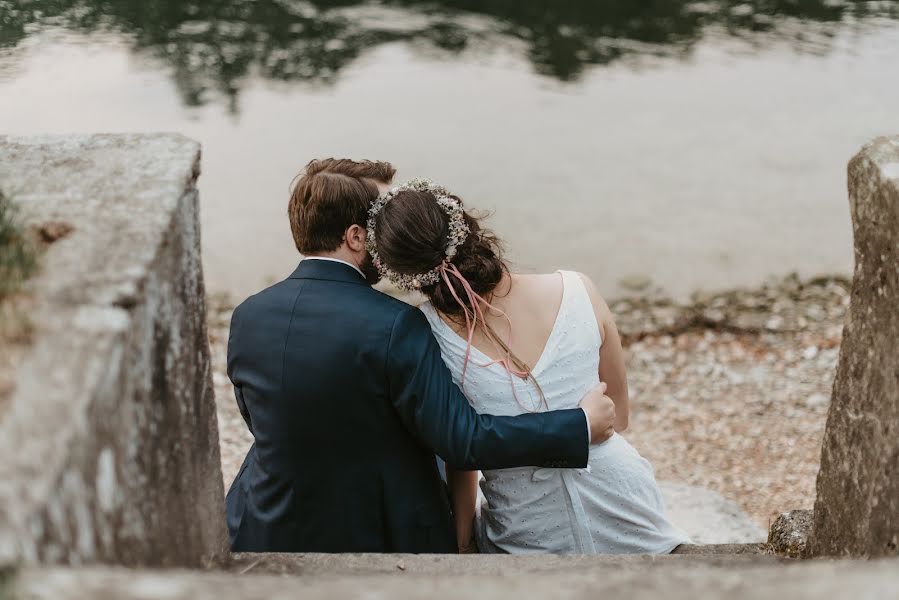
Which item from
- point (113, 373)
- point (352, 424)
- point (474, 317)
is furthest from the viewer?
point (474, 317)

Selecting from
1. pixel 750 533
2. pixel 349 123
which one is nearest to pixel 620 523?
pixel 750 533

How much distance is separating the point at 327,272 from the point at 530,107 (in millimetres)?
9054

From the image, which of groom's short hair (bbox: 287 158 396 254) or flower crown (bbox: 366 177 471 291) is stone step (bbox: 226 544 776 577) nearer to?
flower crown (bbox: 366 177 471 291)

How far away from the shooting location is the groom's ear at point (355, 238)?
2889 millimetres

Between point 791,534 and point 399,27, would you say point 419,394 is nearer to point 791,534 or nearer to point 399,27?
point 791,534

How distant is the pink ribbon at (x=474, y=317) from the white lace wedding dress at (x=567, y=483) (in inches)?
0.8

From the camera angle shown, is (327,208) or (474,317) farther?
(327,208)

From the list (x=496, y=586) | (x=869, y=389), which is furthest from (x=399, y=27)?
(x=496, y=586)

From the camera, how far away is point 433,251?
2740 millimetres

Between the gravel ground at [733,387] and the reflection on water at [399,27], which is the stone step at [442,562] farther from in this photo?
the reflection on water at [399,27]

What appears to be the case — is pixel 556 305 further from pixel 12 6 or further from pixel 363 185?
pixel 12 6

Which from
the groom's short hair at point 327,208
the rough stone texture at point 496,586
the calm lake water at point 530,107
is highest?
the rough stone texture at point 496,586

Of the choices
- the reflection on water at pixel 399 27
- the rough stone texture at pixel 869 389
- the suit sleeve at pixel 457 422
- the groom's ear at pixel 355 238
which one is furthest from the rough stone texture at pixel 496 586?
the reflection on water at pixel 399 27

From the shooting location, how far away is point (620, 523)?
3.10 metres
